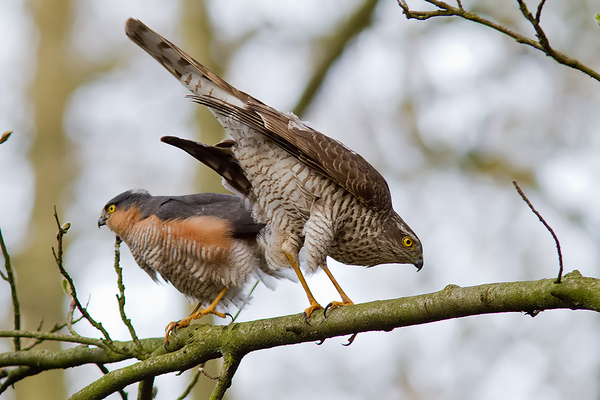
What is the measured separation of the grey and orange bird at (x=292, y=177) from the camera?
13.6 feet

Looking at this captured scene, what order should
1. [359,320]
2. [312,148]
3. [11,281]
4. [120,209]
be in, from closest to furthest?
[359,320]
[11,281]
[312,148]
[120,209]

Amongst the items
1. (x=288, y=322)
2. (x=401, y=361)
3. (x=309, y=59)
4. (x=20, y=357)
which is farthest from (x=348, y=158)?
(x=401, y=361)

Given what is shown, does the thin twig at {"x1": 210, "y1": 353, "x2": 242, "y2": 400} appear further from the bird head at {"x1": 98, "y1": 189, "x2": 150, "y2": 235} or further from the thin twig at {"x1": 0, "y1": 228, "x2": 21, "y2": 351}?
the bird head at {"x1": 98, "y1": 189, "x2": 150, "y2": 235}

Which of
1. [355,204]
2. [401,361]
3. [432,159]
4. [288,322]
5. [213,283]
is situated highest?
[432,159]

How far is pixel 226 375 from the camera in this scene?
329 centimetres

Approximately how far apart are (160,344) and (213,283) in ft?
2.90

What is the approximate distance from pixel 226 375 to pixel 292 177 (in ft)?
5.03

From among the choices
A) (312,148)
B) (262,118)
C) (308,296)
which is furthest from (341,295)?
(262,118)

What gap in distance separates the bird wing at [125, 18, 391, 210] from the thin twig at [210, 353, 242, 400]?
1.42m

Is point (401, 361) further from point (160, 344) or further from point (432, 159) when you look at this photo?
point (160, 344)

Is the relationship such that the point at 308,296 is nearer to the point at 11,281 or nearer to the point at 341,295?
the point at 341,295

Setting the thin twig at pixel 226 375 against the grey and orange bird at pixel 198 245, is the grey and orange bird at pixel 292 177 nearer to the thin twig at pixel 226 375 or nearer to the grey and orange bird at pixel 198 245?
the grey and orange bird at pixel 198 245

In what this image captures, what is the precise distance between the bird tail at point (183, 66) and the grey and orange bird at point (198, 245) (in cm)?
104

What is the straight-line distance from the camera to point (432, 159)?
11039 millimetres
